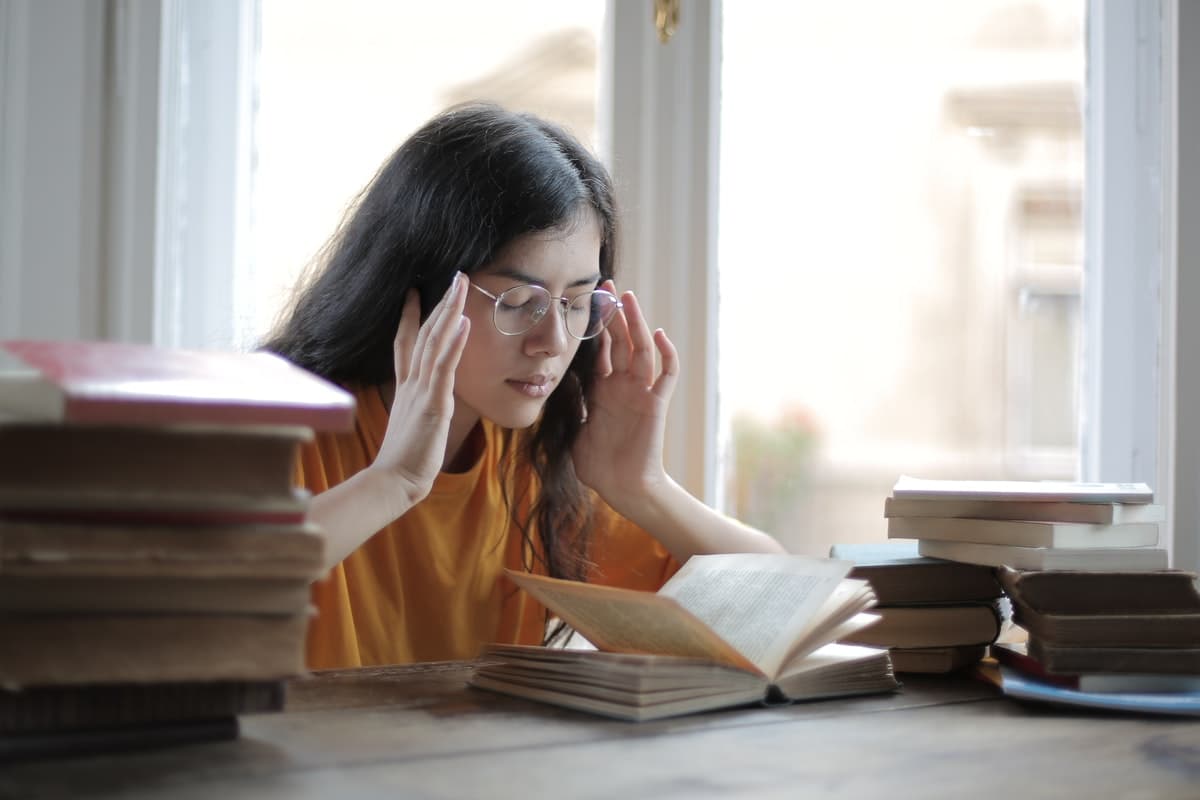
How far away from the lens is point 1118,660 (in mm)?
1073

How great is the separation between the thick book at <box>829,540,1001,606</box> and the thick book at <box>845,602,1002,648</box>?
0.01 m

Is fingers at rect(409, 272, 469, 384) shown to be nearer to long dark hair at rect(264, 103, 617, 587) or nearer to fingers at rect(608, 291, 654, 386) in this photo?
long dark hair at rect(264, 103, 617, 587)

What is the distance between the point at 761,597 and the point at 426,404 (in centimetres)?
46

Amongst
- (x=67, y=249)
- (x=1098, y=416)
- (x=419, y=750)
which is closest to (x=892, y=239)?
(x=1098, y=416)

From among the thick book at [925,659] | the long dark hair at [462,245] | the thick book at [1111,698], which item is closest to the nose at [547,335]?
the long dark hair at [462,245]

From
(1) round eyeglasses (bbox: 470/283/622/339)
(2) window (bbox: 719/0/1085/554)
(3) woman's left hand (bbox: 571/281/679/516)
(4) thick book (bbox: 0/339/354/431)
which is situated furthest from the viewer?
(2) window (bbox: 719/0/1085/554)

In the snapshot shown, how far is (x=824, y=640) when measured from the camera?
42.4 inches

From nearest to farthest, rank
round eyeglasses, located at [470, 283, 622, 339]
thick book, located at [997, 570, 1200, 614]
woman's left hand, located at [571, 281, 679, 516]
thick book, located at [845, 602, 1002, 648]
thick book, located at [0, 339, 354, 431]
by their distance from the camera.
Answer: thick book, located at [0, 339, 354, 431], thick book, located at [997, 570, 1200, 614], thick book, located at [845, 602, 1002, 648], round eyeglasses, located at [470, 283, 622, 339], woman's left hand, located at [571, 281, 679, 516]

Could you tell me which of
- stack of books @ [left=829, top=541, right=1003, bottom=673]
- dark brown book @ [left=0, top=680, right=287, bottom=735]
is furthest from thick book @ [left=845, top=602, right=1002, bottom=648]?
dark brown book @ [left=0, top=680, right=287, bottom=735]

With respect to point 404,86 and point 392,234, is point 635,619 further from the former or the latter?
point 404,86

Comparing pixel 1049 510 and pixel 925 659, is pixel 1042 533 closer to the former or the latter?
pixel 1049 510

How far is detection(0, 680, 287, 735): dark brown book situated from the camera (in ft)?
→ 2.63

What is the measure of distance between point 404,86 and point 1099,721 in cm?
159

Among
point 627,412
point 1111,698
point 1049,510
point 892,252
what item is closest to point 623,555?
point 627,412
